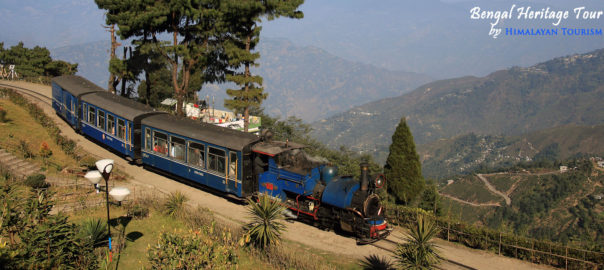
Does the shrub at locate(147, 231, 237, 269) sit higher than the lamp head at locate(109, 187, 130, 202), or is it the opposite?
the lamp head at locate(109, 187, 130, 202)

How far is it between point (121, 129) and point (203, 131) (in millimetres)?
7278

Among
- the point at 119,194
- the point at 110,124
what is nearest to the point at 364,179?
the point at 119,194

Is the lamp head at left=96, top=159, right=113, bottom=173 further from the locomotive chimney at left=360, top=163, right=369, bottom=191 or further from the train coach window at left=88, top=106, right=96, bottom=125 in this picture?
the train coach window at left=88, top=106, right=96, bottom=125

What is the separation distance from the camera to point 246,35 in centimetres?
3117

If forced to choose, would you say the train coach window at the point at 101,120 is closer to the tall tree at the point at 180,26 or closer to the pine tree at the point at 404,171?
the tall tree at the point at 180,26

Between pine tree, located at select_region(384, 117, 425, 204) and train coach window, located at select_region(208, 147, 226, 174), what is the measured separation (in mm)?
10915

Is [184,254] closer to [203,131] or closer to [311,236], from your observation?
[311,236]

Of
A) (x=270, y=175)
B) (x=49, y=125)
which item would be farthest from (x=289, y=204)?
(x=49, y=125)

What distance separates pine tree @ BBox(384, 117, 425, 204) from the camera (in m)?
27.4

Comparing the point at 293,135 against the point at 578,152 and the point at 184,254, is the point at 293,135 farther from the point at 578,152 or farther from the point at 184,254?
the point at 578,152

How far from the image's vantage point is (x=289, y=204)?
20.8 metres

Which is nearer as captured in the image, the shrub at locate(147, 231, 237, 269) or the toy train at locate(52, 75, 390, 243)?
the shrub at locate(147, 231, 237, 269)

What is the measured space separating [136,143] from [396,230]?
1596 centimetres

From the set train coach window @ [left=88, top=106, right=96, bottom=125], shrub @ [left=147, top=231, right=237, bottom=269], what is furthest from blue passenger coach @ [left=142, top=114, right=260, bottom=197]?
shrub @ [left=147, top=231, right=237, bottom=269]
